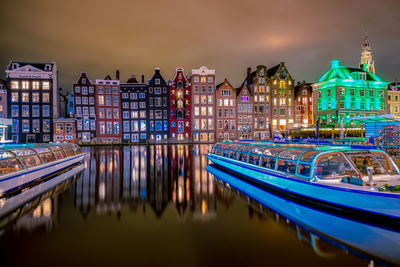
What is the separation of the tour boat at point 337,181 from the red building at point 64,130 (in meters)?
55.0

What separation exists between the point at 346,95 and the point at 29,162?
6352 centimetres

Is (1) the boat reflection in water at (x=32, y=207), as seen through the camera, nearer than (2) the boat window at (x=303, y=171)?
Yes

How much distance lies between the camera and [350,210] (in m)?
9.27

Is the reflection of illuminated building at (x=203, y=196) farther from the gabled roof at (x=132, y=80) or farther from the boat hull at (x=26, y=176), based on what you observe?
the gabled roof at (x=132, y=80)

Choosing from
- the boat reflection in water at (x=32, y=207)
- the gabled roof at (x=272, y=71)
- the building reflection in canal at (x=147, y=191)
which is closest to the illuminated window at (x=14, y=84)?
the building reflection in canal at (x=147, y=191)

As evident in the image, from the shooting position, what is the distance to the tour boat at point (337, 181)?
8467mm

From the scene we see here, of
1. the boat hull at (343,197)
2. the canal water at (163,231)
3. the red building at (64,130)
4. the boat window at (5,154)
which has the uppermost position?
the red building at (64,130)

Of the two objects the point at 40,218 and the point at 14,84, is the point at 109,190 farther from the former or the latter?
the point at 14,84

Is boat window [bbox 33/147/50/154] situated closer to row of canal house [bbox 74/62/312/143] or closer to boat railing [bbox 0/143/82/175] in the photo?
boat railing [bbox 0/143/82/175]

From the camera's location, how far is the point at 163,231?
27.5 ft

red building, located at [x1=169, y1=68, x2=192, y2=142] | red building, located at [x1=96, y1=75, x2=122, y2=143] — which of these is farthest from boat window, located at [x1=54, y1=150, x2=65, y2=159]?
red building, located at [x1=169, y1=68, x2=192, y2=142]

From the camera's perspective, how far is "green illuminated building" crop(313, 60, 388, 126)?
5834 centimetres

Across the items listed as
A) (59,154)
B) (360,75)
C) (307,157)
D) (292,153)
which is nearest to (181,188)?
(292,153)

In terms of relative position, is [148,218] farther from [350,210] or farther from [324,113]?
[324,113]
